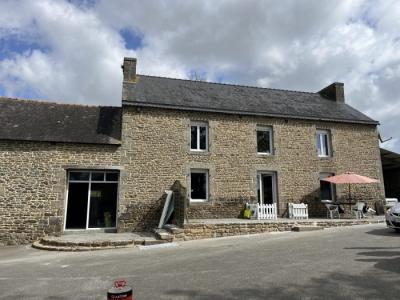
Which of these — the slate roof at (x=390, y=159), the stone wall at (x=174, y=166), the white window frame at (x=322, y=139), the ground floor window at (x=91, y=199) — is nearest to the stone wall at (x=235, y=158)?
the stone wall at (x=174, y=166)

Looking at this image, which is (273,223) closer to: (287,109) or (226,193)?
(226,193)

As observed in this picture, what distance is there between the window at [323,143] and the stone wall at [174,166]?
32 centimetres

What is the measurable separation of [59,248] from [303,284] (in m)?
8.09

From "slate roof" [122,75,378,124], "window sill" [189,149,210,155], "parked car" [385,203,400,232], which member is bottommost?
"parked car" [385,203,400,232]

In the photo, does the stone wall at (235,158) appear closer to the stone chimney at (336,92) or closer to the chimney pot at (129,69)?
the chimney pot at (129,69)

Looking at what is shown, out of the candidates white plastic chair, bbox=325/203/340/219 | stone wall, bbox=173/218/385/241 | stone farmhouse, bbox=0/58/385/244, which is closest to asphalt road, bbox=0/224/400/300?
stone wall, bbox=173/218/385/241

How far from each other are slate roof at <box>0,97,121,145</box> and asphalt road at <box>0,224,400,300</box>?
473 centimetres

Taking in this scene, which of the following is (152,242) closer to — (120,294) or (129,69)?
(120,294)

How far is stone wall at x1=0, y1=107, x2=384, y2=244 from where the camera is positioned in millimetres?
12570

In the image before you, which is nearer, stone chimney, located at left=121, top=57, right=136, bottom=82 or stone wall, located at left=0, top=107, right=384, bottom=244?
stone wall, located at left=0, top=107, right=384, bottom=244

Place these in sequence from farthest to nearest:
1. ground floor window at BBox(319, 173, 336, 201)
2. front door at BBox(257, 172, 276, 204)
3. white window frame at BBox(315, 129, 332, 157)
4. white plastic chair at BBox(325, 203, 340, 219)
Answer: white window frame at BBox(315, 129, 332, 157) → ground floor window at BBox(319, 173, 336, 201) → front door at BBox(257, 172, 276, 204) → white plastic chair at BBox(325, 203, 340, 219)

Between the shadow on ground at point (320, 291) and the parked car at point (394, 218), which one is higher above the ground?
the parked car at point (394, 218)

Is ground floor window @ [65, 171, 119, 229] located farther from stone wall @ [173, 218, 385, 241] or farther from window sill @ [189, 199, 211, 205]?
stone wall @ [173, 218, 385, 241]

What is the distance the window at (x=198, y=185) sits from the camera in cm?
1471
